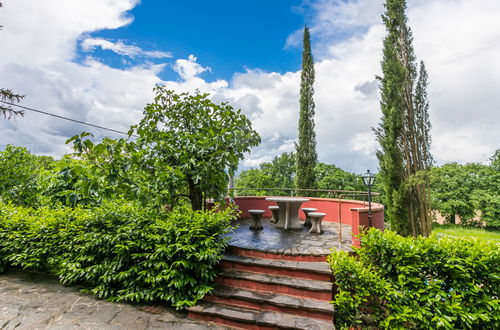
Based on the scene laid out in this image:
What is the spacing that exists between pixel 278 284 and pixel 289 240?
1535 millimetres

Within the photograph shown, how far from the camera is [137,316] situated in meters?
3.00

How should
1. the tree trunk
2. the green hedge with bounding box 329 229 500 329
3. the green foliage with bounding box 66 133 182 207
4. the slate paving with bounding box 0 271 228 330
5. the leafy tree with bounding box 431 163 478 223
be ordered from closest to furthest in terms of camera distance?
1. the green hedge with bounding box 329 229 500 329
2. the slate paving with bounding box 0 271 228 330
3. the green foliage with bounding box 66 133 182 207
4. the tree trunk
5. the leafy tree with bounding box 431 163 478 223

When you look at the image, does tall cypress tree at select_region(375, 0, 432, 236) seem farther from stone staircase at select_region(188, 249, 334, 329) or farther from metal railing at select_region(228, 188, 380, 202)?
stone staircase at select_region(188, 249, 334, 329)

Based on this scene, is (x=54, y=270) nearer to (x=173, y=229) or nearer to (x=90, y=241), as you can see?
(x=90, y=241)

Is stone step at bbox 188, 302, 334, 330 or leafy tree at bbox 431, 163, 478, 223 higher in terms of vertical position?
leafy tree at bbox 431, 163, 478, 223

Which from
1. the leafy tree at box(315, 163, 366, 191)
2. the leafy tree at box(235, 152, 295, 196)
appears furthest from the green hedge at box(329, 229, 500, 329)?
the leafy tree at box(235, 152, 295, 196)

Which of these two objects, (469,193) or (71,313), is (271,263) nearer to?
(71,313)

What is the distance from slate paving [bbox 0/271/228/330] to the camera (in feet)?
9.18

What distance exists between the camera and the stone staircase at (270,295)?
2855 mm

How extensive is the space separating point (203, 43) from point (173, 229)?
7.39 m

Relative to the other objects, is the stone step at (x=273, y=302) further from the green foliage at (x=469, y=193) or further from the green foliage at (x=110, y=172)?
the green foliage at (x=469, y=193)

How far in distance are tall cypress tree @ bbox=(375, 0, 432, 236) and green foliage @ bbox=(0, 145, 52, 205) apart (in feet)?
38.1

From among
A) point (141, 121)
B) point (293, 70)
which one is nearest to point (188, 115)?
point (141, 121)

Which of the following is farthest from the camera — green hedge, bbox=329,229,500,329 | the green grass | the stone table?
the green grass
